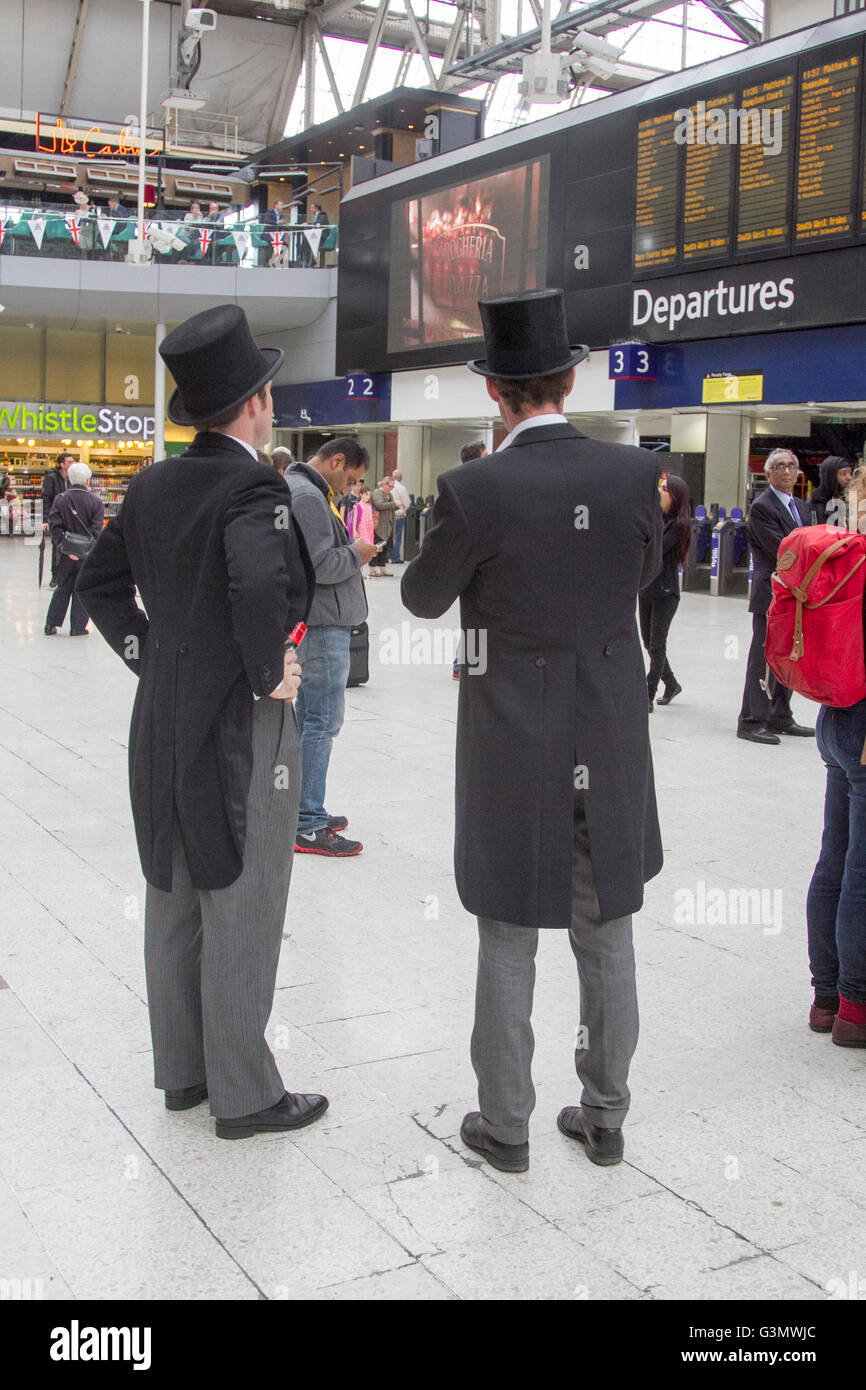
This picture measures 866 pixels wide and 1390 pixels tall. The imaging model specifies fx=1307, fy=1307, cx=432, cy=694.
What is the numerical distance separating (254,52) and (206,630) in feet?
128

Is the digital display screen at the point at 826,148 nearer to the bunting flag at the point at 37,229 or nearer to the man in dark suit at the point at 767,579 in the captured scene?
the man in dark suit at the point at 767,579

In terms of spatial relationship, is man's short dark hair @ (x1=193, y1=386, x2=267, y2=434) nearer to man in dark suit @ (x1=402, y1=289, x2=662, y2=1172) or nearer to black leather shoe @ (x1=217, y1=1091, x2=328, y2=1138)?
man in dark suit @ (x1=402, y1=289, x2=662, y2=1172)

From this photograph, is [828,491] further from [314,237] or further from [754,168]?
[314,237]

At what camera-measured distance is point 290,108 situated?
38375 millimetres

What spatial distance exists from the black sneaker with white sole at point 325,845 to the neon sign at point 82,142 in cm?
3459

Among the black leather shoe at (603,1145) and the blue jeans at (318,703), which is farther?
the blue jeans at (318,703)

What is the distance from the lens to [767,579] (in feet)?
25.2

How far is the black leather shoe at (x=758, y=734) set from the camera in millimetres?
7700

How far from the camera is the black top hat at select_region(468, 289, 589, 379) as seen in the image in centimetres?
269

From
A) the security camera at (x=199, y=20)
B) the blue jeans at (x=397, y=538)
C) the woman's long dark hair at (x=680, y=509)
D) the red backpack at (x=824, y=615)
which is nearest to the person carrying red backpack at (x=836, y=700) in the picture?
the red backpack at (x=824, y=615)

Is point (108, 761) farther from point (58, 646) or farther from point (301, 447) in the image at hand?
point (301, 447)

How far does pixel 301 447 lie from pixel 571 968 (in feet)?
98.0

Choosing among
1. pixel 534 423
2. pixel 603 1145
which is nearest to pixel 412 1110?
pixel 603 1145

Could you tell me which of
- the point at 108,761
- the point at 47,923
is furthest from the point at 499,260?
the point at 47,923
